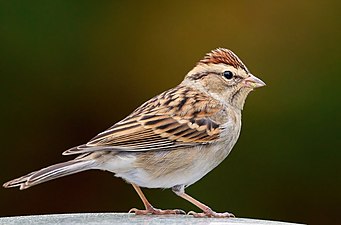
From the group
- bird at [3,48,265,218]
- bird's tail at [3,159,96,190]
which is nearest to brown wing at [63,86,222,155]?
bird at [3,48,265,218]

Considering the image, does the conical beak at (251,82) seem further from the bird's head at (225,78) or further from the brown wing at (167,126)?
the brown wing at (167,126)

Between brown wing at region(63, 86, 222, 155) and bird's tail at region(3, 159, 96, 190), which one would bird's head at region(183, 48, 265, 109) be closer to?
brown wing at region(63, 86, 222, 155)

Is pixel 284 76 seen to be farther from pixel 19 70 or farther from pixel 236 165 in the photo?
pixel 19 70

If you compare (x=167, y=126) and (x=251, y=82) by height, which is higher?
(x=251, y=82)

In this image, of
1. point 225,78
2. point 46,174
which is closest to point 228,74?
point 225,78

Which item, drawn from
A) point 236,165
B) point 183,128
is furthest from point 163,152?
point 236,165

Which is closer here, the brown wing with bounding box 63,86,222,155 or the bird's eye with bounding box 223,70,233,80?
the brown wing with bounding box 63,86,222,155

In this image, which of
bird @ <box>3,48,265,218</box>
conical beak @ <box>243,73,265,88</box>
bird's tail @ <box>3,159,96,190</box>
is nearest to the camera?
bird's tail @ <box>3,159,96,190</box>

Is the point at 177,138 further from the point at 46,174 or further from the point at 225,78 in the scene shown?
the point at 46,174
